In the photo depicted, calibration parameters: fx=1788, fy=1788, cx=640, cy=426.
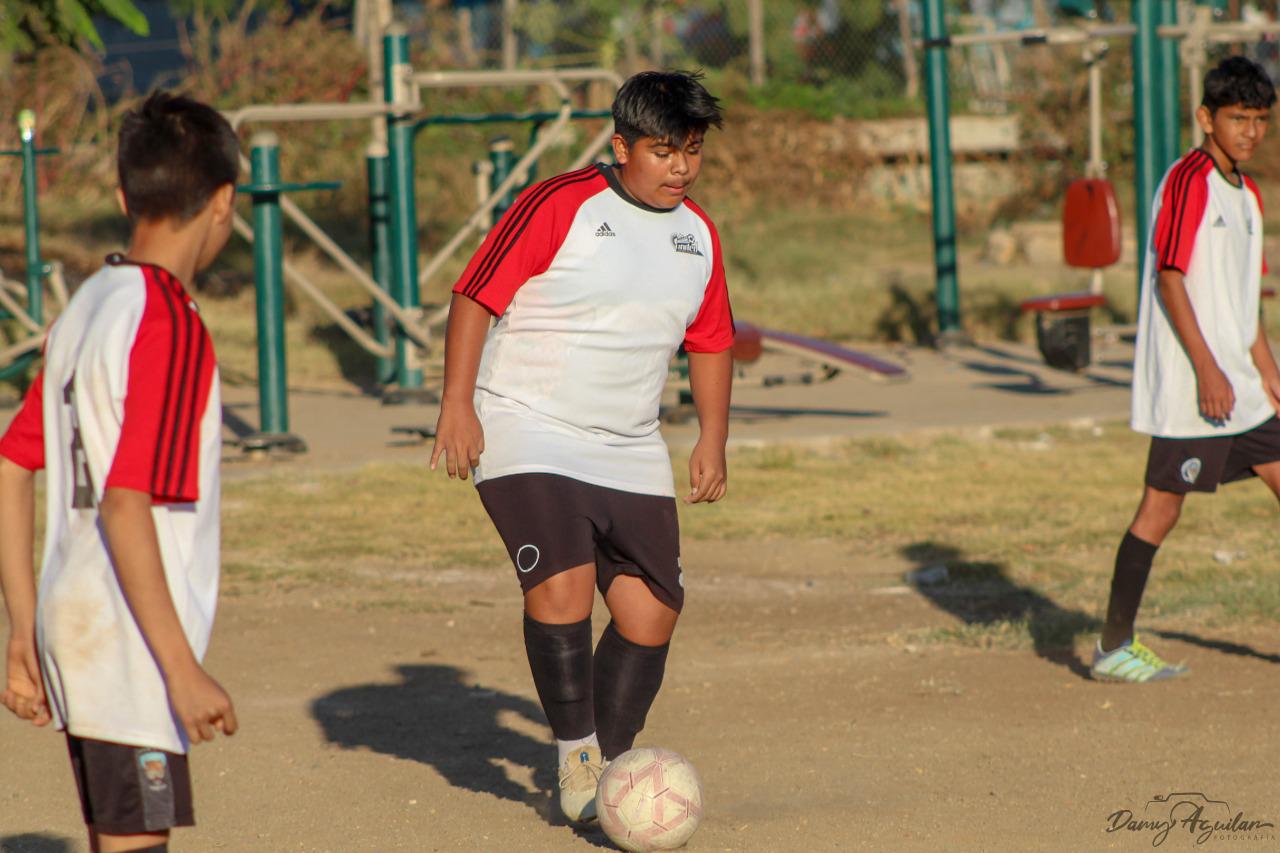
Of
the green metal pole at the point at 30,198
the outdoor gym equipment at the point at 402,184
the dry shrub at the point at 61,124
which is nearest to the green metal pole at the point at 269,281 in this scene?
the outdoor gym equipment at the point at 402,184

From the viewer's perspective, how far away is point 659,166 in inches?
160

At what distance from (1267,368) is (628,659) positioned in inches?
92.1

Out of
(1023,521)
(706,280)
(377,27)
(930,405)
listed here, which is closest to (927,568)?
(1023,521)

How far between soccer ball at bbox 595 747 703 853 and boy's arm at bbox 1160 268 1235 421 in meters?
2.10

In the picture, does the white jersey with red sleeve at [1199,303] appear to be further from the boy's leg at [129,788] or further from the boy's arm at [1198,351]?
the boy's leg at [129,788]

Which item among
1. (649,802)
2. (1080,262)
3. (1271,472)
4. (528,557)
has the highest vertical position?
(1080,262)

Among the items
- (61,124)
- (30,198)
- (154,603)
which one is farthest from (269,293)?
(61,124)

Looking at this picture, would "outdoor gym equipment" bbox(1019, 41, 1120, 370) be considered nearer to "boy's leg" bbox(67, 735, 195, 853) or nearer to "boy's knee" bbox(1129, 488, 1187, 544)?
"boy's knee" bbox(1129, 488, 1187, 544)

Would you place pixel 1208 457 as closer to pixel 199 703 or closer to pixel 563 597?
pixel 563 597

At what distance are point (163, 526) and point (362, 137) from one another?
18297 mm

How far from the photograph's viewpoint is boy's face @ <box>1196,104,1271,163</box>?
528 cm

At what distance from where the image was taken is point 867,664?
601 cm

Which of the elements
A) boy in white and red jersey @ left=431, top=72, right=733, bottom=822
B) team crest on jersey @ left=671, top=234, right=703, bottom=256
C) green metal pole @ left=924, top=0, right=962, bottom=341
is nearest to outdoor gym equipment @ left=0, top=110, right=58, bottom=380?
green metal pole @ left=924, top=0, right=962, bottom=341

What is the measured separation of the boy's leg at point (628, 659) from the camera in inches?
168
